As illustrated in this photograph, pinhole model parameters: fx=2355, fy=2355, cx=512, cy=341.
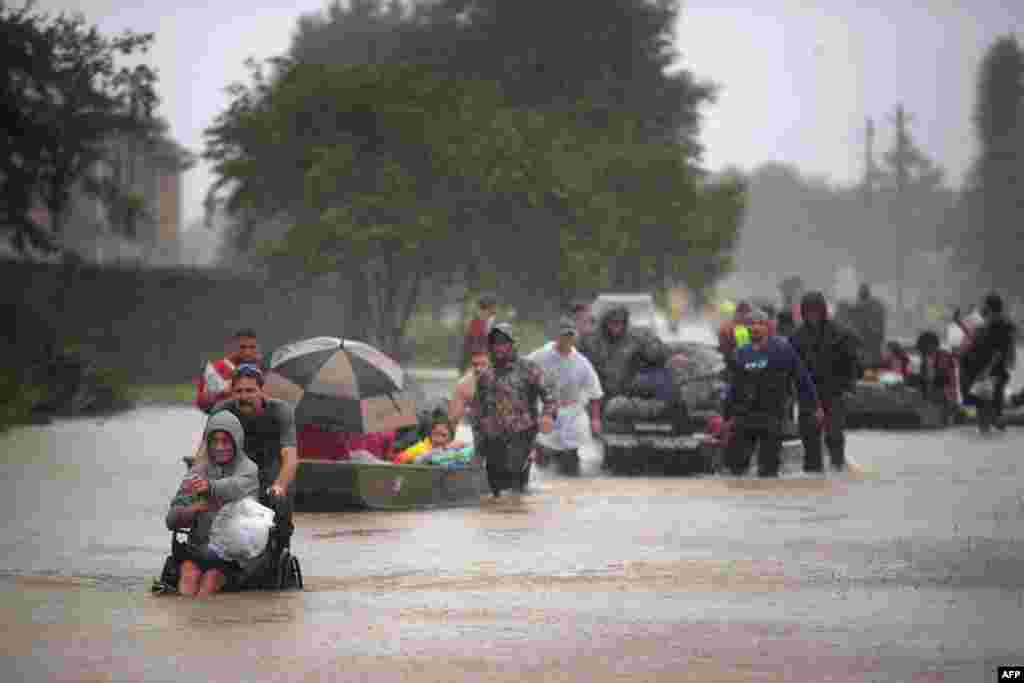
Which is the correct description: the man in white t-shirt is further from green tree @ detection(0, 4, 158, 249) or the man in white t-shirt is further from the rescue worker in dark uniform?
green tree @ detection(0, 4, 158, 249)

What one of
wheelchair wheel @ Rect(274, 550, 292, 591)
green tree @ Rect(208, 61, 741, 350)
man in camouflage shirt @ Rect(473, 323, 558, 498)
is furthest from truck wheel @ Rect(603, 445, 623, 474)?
green tree @ Rect(208, 61, 741, 350)

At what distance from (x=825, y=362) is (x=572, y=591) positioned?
430 inches

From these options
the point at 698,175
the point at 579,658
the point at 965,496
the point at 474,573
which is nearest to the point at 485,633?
the point at 579,658

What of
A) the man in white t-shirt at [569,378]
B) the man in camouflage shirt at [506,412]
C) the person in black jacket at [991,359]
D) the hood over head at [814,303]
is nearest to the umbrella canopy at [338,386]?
the man in camouflage shirt at [506,412]

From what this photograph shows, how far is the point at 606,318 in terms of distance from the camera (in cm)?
2606

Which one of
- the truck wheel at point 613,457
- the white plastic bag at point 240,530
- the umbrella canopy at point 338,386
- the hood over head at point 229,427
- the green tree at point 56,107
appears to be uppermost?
the green tree at point 56,107

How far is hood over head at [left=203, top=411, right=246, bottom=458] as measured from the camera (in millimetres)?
14070

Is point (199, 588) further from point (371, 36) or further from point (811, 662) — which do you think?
point (371, 36)

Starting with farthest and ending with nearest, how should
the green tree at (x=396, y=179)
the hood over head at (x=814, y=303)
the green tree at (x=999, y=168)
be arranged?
the green tree at (x=999, y=168), the green tree at (x=396, y=179), the hood over head at (x=814, y=303)

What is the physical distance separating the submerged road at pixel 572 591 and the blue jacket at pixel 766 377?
0.74m

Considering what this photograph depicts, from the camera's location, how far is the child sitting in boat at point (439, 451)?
2109cm

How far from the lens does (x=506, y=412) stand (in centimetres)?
2112

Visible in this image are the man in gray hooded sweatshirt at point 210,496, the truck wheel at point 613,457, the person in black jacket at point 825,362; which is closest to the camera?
the man in gray hooded sweatshirt at point 210,496

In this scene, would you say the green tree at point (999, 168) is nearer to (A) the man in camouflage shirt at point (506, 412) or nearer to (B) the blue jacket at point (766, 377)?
(B) the blue jacket at point (766, 377)
